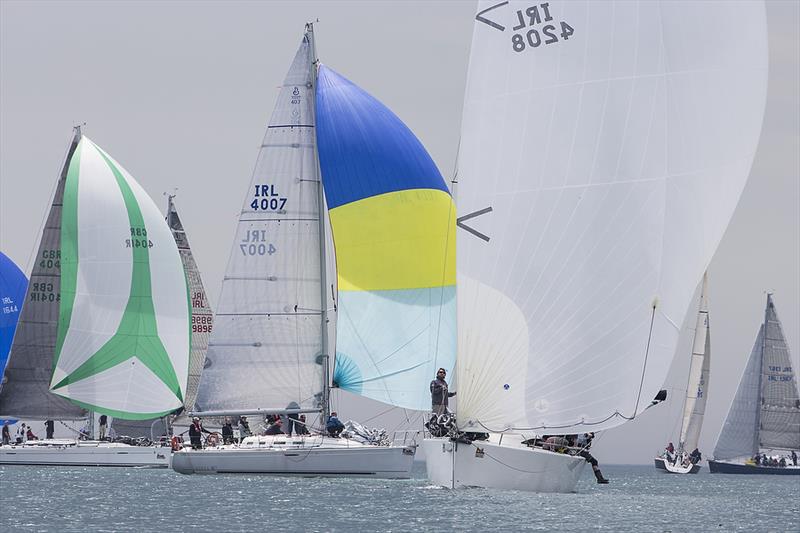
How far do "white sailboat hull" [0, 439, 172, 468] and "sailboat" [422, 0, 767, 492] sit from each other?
21142mm

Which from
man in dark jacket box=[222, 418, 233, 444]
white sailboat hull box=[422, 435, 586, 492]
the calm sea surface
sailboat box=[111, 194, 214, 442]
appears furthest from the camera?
sailboat box=[111, 194, 214, 442]

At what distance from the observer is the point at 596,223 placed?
1082 inches

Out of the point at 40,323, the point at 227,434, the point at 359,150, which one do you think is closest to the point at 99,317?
the point at 40,323

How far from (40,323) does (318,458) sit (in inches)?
549

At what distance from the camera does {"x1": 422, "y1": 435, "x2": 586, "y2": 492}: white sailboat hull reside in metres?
28.3

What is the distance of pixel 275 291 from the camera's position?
38.5 m

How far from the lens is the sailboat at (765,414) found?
73.0 meters

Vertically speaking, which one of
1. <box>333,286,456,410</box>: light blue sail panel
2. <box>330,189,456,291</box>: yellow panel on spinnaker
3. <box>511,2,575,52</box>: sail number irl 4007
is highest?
<box>511,2,575,52</box>: sail number irl 4007

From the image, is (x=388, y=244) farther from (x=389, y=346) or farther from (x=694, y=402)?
(x=694, y=402)

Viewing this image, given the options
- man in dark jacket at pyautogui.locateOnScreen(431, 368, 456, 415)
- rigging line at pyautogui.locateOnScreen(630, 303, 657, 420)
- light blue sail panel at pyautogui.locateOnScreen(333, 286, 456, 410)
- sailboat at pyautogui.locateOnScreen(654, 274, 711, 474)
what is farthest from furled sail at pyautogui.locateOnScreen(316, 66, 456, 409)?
sailboat at pyautogui.locateOnScreen(654, 274, 711, 474)

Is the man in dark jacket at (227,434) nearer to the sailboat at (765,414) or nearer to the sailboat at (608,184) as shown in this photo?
the sailboat at (608,184)

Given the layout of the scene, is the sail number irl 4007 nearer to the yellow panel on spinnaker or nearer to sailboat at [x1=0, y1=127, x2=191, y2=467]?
the yellow panel on spinnaker

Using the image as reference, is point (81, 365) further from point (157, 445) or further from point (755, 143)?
point (755, 143)

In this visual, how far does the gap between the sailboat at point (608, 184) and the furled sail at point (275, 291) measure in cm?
1121
